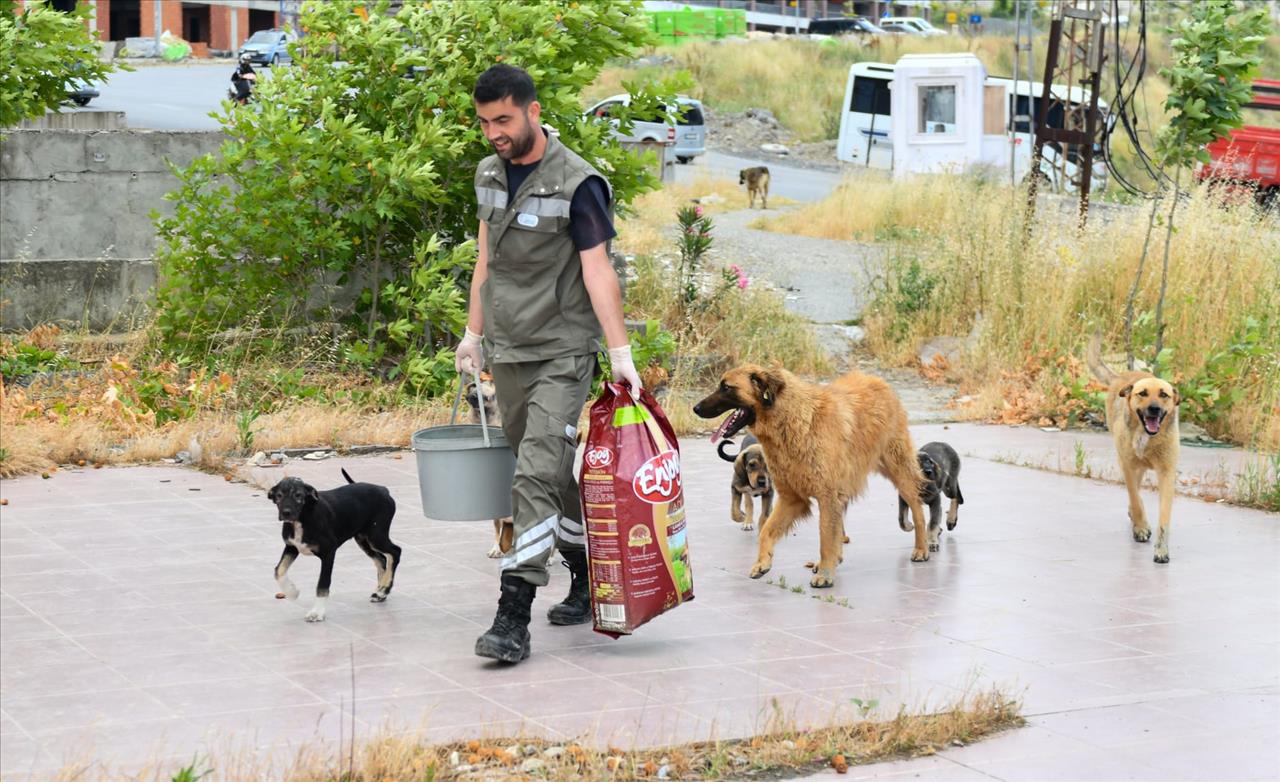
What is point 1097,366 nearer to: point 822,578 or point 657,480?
point 822,578

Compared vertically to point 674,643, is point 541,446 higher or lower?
higher

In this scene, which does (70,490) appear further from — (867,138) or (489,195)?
(867,138)

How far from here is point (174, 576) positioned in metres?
7.54

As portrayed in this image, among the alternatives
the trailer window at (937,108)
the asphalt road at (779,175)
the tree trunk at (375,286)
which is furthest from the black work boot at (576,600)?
the trailer window at (937,108)

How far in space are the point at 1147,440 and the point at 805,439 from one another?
2243mm

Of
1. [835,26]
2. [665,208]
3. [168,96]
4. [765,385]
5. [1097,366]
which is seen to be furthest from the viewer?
[835,26]

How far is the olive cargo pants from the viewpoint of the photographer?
243 inches

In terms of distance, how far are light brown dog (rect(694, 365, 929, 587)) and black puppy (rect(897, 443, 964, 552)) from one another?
0.53m

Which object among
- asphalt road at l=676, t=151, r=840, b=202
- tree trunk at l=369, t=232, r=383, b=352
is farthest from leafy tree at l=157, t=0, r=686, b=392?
asphalt road at l=676, t=151, r=840, b=202

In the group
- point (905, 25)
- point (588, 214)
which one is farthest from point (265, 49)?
point (905, 25)

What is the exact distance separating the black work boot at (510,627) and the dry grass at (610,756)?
2.98ft

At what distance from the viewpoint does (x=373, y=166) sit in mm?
11375

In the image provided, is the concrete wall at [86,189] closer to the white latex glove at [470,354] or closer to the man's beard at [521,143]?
the white latex glove at [470,354]

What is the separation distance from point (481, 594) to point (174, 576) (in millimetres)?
1503
